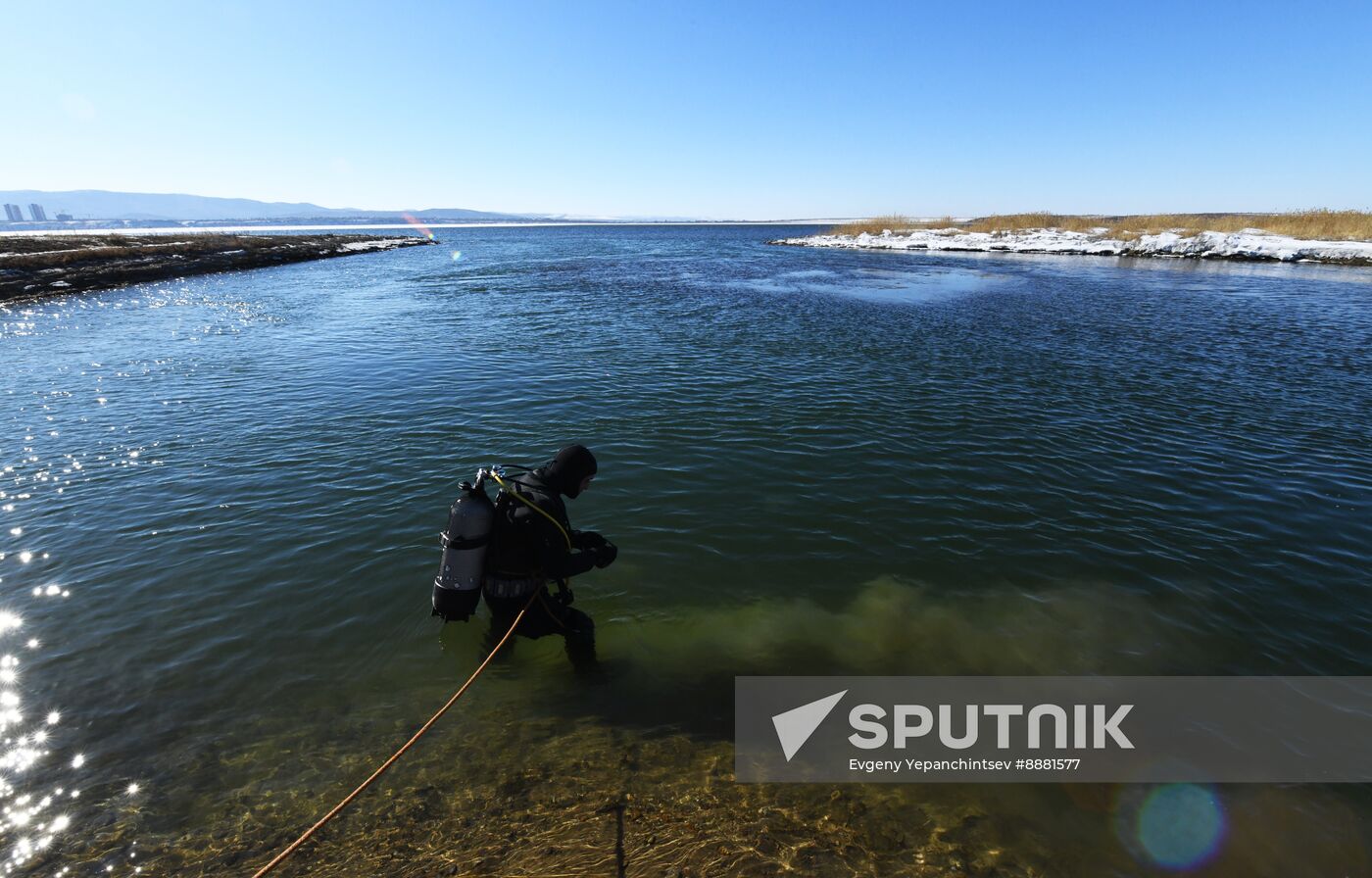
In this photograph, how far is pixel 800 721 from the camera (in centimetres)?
620

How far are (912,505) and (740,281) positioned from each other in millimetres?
38746

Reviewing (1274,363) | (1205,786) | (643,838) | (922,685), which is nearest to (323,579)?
(643,838)

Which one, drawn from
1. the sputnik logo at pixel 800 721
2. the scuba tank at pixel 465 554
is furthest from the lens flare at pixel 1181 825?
the scuba tank at pixel 465 554

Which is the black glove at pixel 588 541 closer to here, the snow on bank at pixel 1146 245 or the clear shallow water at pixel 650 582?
the clear shallow water at pixel 650 582

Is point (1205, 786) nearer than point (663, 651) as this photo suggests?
Yes

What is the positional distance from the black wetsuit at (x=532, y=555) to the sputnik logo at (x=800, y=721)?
2826mm

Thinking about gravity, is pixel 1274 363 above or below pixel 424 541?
above

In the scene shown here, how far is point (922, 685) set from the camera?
6.59 m

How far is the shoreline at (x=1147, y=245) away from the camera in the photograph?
166ft

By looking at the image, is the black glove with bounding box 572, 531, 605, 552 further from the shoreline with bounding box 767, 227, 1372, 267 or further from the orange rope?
the shoreline with bounding box 767, 227, 1372, 267

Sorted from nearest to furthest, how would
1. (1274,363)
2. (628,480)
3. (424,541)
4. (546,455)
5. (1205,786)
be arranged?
(1205,786)
(424,541)
(628,480)
(546,455)
(1274,363)

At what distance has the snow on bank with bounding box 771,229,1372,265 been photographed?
50.8 meters

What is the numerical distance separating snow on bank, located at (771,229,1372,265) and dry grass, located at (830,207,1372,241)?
12.5 ft

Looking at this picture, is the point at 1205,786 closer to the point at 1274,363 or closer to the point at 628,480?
the point at 628,480
